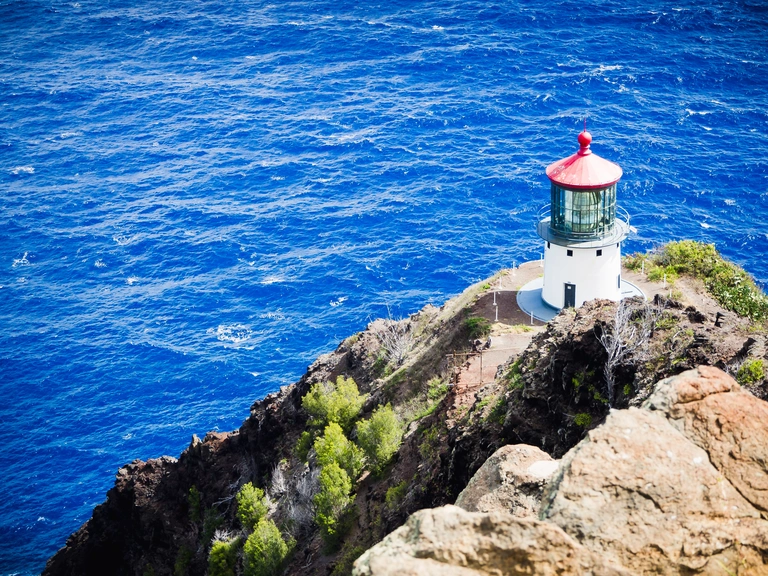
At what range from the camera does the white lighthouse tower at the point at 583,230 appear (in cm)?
4975

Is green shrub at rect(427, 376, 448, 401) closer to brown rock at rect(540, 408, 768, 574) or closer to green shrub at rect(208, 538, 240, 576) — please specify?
green shrub at rect(208, 538, 240, 576)

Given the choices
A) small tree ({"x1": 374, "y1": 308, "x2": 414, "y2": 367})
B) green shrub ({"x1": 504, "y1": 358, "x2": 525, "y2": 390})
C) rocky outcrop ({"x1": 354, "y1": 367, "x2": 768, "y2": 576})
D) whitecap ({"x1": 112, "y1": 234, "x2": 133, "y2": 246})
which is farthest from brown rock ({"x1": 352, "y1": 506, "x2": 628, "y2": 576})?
whitecap ({"x1": 112, "y1": 234, "x2": 133, "y2": 246})

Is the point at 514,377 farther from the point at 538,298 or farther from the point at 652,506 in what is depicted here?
the point at 652,506

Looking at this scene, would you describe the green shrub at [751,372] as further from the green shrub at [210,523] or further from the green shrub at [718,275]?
the green shrub at [210,523]

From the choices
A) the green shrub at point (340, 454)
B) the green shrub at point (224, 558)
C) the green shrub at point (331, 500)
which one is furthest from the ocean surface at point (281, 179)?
the green shrub at point (331, 500)

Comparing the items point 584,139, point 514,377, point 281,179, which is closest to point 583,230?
point 584,139

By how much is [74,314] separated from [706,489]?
81592 mm

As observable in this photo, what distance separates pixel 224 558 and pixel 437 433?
54.5 ft

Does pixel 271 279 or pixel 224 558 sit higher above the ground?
pixel 224 558

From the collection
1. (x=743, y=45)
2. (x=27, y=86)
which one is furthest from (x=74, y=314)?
(x=743, y=45)

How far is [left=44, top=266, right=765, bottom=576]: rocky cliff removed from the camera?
2542 cm

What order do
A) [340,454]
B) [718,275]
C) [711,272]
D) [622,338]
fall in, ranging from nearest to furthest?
1. [622,338]
2. [340,454]
3. [718,275]
4. [711,272]

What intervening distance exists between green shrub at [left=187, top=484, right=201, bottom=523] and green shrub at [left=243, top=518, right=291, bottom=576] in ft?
45.6

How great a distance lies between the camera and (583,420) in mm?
30672
